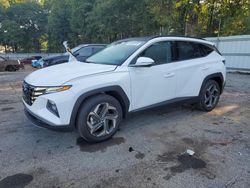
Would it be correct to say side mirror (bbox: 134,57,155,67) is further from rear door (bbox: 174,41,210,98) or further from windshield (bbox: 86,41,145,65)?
rear door (bbox: 174,41,210,98)

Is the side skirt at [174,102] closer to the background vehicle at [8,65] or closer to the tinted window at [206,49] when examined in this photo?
the tinted window at [206,49]

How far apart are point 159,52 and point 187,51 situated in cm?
79

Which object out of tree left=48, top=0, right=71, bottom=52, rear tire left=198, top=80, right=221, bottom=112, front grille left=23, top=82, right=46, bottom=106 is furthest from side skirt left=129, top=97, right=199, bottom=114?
tree left=48, top=0, right=71, bottom=52

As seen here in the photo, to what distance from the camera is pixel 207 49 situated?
17.3 ft

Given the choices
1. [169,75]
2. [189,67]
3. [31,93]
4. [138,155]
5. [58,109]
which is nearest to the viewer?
[58,109]

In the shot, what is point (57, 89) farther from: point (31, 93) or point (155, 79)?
point (155, 79)

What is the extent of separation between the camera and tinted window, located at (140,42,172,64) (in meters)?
4.23

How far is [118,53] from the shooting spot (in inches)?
171

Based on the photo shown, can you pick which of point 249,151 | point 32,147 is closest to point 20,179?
point 32,147

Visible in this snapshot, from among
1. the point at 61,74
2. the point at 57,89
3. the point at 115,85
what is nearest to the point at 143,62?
the point at 115,85

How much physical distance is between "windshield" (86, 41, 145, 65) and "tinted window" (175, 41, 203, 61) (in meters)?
0.83

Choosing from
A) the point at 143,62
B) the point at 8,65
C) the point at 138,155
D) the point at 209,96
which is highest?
the point at 143,62

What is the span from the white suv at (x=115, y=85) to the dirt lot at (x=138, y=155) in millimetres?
417

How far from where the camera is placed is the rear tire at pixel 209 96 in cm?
512
